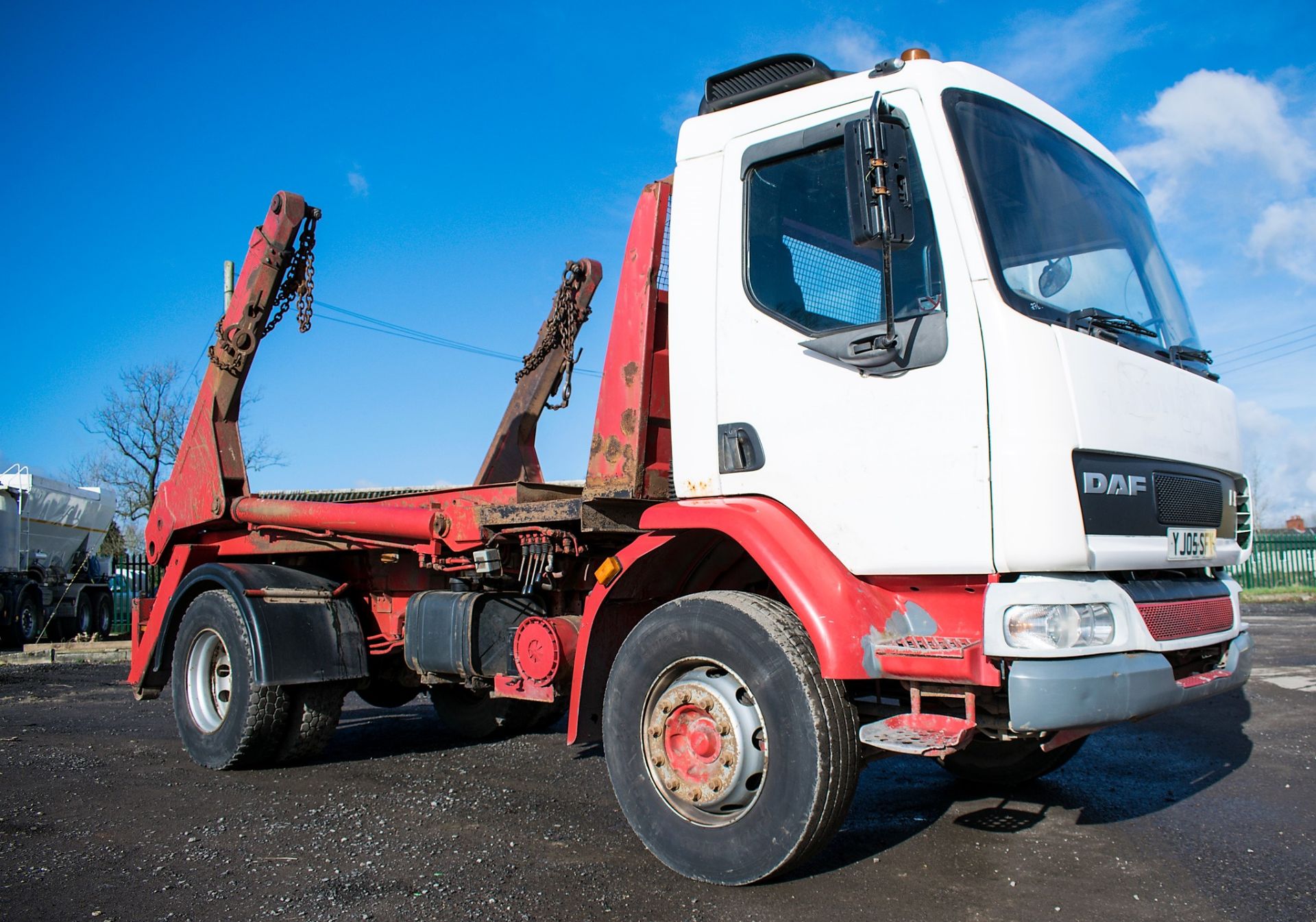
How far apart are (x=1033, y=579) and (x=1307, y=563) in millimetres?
27015

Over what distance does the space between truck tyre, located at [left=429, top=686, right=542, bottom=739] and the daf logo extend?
4.51 metres

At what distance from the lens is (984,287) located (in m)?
3.46

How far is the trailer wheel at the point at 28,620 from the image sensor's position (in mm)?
18703

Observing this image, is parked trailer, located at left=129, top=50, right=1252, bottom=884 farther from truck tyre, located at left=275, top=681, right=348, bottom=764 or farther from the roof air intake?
truck tyre, located at left=275, top=681, right=348, bottom=764

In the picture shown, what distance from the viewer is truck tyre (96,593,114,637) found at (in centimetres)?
2222

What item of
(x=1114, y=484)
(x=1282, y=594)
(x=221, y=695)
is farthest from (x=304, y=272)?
(x=1282, y=594)

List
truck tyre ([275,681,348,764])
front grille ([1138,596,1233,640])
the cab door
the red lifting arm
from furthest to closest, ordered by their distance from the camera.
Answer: the red lifting arm → truck tyre ([275,681,348,764]) → front grille ([1138,596,1233,640]) → the cab door

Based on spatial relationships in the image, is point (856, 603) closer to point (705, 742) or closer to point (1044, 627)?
point (1044, 627)

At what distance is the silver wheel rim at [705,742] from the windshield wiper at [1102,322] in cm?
173

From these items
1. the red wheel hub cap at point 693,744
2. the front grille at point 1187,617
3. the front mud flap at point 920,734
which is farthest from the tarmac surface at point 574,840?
the front grille at point 1187,617

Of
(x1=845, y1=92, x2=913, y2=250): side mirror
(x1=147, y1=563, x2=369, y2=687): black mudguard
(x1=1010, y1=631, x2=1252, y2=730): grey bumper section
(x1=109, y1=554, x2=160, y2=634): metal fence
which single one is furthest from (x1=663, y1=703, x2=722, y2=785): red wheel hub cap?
(x1=109, y1=554, x2=160, y2=634): metal fence

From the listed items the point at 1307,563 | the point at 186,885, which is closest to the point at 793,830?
the point at 186,885

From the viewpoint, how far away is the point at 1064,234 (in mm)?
3939

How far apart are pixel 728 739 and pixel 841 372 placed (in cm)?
141
